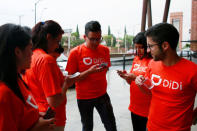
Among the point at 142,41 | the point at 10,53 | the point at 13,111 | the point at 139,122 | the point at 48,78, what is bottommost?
the point at 139,122

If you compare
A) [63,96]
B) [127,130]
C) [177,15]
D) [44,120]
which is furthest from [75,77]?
[177,15]

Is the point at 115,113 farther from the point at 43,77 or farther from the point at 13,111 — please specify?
the point at 13,111

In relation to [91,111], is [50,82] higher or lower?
higher

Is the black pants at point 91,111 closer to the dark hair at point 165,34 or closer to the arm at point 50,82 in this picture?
the arm at point 50,82

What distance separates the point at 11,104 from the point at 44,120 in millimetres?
334

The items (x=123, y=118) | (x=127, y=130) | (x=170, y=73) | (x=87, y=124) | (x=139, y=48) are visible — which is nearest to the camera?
(x=170, y=73)

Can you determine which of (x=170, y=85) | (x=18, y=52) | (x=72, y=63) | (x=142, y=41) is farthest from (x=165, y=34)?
(x=72, y=63)

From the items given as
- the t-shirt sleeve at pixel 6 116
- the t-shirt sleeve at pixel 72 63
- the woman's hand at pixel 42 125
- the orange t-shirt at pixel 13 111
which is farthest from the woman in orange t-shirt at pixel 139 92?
the t-shirt sleeve at pixel 6 116

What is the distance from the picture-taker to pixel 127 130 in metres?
3.58

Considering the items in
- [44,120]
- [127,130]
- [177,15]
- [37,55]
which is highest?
[177,15]

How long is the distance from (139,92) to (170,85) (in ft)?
2.40

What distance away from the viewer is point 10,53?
1037 mm

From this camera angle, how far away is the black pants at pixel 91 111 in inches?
105

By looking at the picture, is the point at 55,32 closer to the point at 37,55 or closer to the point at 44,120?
the point at 37,55
